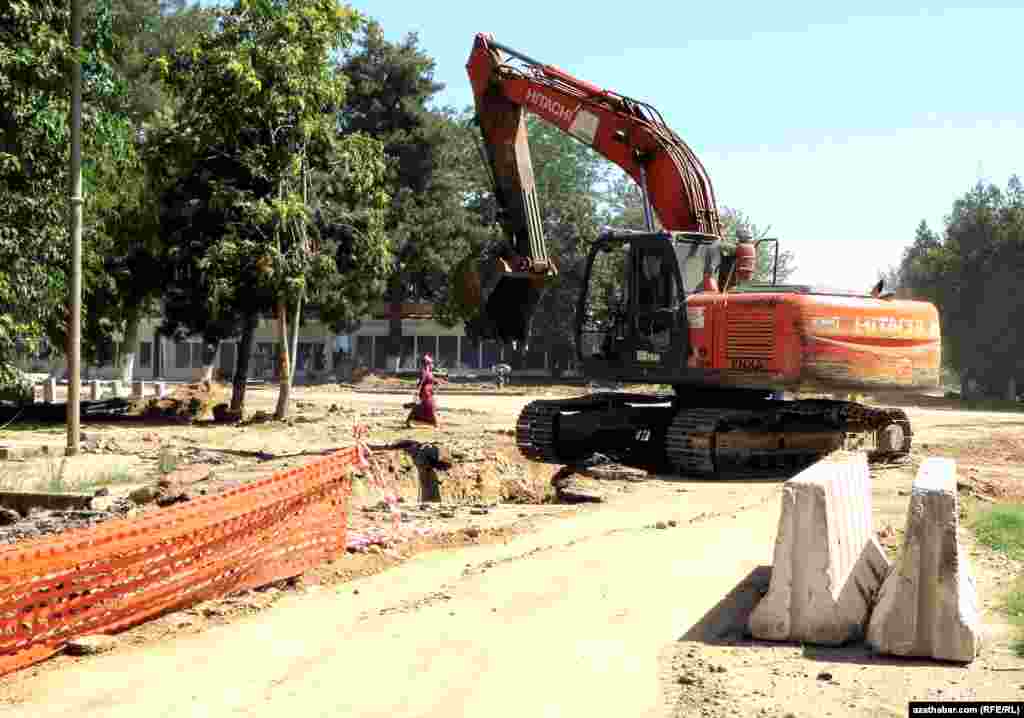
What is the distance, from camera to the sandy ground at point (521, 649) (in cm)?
575

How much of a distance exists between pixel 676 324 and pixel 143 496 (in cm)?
746

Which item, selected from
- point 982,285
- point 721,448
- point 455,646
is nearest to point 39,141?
point 721,448

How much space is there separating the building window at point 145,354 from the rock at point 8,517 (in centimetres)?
5977

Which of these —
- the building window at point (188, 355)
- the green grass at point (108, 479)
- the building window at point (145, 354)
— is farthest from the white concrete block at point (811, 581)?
the building window at point (145, 354)

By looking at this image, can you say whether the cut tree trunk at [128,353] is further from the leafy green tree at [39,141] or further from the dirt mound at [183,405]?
the leafy green tree at [39,141]

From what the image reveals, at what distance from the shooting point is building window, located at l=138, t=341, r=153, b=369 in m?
69.3

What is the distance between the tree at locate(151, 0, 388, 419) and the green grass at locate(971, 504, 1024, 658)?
1523 centimetres

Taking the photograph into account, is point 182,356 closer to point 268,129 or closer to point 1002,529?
point 268,129

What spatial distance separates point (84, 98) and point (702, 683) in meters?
15.8

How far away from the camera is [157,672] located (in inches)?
249

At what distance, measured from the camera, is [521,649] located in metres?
6.68

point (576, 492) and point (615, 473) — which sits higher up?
point (615, 473)

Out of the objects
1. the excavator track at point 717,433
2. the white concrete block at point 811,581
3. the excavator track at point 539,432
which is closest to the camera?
the white concrete block at point 811,581

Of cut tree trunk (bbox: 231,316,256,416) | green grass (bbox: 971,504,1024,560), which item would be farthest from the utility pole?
green grass (bbox: 971,504,1024,560)
